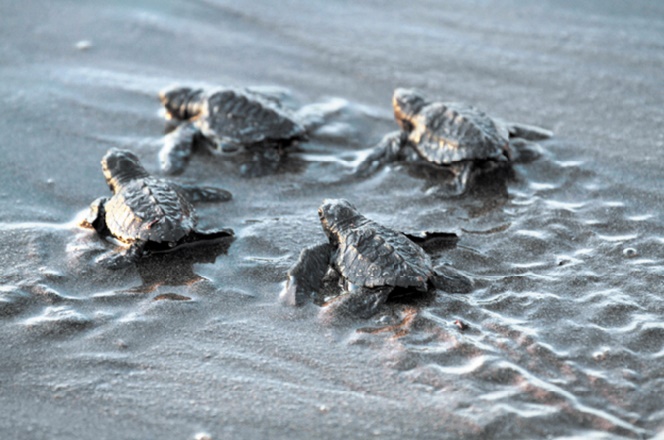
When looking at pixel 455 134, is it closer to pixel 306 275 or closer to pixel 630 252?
pixel 630 252

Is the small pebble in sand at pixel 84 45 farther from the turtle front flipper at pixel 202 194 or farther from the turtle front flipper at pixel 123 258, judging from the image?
the turtle front flipper at pixel 123 258

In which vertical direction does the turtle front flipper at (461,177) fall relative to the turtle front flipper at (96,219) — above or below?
above

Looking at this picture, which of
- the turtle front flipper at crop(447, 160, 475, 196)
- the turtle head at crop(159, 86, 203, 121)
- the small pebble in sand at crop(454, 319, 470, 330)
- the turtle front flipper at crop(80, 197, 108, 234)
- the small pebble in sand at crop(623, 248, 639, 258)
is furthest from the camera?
the turtle head at crop(159, 86, 203, 121)

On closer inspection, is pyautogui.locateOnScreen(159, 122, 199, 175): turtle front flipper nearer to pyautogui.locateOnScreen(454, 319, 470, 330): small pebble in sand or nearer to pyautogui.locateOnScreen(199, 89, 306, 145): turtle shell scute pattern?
pyautogui.locateOnScreen(199, 89, 306, 145): turtle shell scute pattern

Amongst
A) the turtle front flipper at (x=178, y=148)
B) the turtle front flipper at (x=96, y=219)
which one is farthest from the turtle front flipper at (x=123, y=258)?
the turtle front flipper at (x=178, y=148)

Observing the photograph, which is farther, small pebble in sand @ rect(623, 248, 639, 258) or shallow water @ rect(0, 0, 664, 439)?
small pebble in sand @ rect(623, 248, 639, 258)

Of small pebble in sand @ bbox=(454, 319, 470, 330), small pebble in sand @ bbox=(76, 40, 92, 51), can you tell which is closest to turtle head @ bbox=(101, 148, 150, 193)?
small pebble in sand @ bbox=(454, 319, 470, 330)
